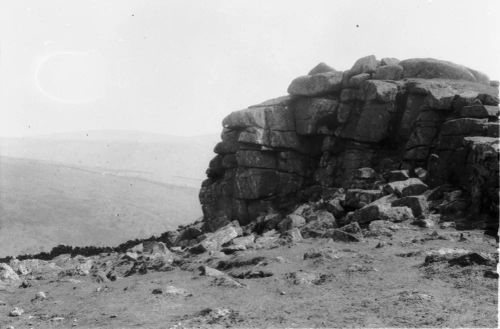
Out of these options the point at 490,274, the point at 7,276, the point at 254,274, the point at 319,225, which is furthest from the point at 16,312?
the point at 490,274

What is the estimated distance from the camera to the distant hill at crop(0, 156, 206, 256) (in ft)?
220

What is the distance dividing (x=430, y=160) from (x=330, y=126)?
12.5 m

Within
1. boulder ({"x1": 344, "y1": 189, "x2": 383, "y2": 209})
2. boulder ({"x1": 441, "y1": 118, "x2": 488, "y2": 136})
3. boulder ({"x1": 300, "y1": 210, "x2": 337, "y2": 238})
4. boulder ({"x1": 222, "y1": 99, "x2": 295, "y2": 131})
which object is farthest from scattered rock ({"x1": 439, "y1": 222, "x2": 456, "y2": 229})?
boulder ({"x1": 222, "y1": 99, "x2": 295, "y2": 131})

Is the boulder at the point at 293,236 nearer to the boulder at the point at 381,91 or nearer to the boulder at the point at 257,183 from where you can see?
the boulder at the point at 257,183

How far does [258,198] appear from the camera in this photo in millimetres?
41938

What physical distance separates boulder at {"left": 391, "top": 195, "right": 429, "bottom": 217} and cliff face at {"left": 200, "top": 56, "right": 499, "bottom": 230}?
365cm

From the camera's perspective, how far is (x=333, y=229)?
2497 centimetres

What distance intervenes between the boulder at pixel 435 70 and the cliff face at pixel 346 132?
0.29 feet

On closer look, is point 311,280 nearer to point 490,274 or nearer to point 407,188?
point 490,274

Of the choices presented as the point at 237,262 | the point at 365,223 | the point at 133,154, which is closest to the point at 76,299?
the point at 237,262

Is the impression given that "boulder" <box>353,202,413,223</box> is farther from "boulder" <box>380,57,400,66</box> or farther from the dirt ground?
"boulder" <box>380,57,400,66</box>

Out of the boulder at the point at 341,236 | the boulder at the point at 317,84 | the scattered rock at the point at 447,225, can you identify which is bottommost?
the boulder at the point at 341,236

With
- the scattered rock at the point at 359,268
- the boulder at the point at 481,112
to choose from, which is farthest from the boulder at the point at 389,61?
the scattered rock at the point at 359,268

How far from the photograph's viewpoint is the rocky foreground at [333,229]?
1476 centimetres
